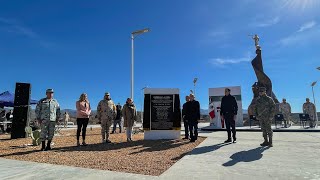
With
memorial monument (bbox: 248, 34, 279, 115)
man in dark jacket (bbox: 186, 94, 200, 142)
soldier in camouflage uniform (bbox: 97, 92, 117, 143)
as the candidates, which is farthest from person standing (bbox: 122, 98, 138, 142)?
memorial monument (bbox: 248, 34, 279, 115)

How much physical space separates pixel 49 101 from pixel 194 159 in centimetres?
510

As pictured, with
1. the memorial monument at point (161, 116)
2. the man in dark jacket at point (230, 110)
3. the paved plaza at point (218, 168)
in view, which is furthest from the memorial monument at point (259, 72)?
the paved plaza at point (218, 168)

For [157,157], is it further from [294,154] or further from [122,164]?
[294,154]

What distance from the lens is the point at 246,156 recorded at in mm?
7234

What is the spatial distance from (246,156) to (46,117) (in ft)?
19.3

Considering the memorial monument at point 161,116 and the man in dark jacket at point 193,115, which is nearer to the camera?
the man in dark jacket at point 193,115

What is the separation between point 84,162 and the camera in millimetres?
6988

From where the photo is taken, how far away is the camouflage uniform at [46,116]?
30.3 feet

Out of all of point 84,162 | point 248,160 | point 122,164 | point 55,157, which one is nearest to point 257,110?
point 248,160

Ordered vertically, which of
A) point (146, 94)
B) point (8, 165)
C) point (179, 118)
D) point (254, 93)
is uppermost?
point (254, 93)

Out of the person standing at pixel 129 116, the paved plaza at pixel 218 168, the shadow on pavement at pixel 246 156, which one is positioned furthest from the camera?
the person standing at pixel 129 116

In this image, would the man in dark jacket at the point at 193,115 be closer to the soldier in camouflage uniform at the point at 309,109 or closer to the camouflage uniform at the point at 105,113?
the camouflage uniform at the point at 105,113

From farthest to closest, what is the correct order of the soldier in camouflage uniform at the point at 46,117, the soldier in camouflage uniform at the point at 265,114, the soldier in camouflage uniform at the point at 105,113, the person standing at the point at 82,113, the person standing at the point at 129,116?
the person standing at the point at 129,116 → the soldier in camouflage uniform at the point at 105,113 → the person standing at the point at 82,113 → the soldier in camouflage uniform at the point at 46,117 → the soldier in camouflage uniform at the point at 265,114

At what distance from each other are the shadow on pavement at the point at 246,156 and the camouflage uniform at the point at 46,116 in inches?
217
